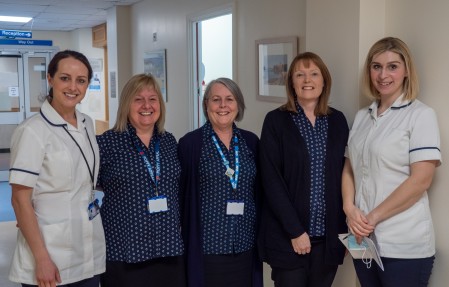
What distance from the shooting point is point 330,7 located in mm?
2602

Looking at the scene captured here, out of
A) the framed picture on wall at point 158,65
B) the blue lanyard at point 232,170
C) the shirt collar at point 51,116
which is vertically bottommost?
the blue lanyard at point 232,170

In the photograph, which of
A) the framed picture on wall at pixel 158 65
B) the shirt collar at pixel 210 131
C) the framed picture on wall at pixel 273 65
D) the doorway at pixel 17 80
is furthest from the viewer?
the doorway at pixel 17 80

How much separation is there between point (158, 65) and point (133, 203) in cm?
449

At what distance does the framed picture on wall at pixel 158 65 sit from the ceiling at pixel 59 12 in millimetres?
978

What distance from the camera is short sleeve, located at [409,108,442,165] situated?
5.97ft

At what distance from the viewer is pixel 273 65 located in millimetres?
3898

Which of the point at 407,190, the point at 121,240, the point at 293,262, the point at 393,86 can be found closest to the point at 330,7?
the point at 393,86

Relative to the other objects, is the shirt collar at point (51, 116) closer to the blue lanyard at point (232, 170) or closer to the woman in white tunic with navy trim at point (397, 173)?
the blue lanyard at point (232, 170)

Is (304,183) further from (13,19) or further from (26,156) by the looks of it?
(13,19)

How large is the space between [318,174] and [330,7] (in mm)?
1050

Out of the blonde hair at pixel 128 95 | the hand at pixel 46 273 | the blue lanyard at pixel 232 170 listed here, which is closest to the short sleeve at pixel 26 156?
the hand at pixel 46 273

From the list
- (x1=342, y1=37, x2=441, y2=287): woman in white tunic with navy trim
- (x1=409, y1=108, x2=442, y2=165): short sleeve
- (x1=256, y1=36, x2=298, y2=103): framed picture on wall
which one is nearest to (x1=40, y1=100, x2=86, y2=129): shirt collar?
Answer: (x1=342, y1=37, x2=441, y2=287): woman in white tunic with navy trim

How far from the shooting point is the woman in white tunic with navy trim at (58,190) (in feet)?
5.65

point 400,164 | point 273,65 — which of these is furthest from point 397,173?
point 273,65
